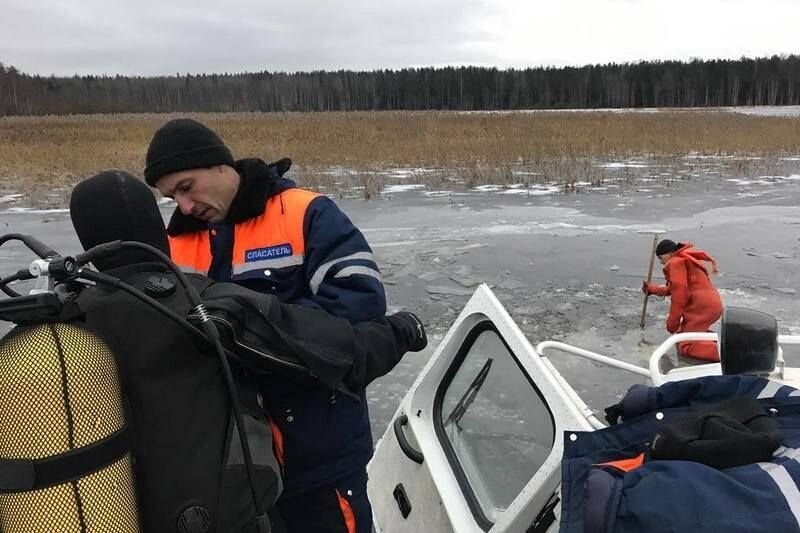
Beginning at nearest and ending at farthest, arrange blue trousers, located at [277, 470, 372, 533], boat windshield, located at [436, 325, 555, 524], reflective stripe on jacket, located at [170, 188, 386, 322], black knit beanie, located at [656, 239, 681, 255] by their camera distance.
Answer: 1. reflective stripe on jacket, located at [170, 188, 386, 322]
2. blue trousers, located at [277, 470, 372, 533]
3. boat windshield, located at [436, 325, 555, 524]
4. black knit beanie, located at [656, 239, 681, 255]

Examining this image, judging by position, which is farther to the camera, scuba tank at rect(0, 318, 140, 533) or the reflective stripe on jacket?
the reflective stripe on jacket

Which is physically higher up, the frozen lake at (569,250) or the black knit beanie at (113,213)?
the black knit beanie at (113,213)

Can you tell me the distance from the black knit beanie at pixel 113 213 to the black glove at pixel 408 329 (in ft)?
2.18

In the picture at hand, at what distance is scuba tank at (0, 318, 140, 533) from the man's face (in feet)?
2.69

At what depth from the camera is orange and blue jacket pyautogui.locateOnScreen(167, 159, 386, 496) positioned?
5.50 ft

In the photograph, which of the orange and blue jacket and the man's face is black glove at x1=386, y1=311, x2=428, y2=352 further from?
the man's face

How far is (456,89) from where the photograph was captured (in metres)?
91.8

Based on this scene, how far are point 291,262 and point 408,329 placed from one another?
14.4 inches

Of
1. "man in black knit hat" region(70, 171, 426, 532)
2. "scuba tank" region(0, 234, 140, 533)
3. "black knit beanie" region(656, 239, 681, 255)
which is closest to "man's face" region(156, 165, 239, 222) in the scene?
"man in black knit hat" region(70, 171, 426, 532)

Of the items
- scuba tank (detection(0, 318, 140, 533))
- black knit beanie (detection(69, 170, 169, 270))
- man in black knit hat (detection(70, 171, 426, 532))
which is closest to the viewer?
scuba tank (detection(0, 318, 140, 533))

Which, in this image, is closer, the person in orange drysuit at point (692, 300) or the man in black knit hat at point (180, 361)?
the man in black knit hat at point (180, 361)

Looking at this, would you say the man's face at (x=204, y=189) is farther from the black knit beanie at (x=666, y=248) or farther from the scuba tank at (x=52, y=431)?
the black knit beanie at (x=666, y=248)

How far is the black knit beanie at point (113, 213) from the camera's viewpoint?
4.14 ft

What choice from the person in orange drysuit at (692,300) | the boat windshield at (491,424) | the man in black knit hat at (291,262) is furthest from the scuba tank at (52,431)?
the person in orange drysuit at (692,300)
